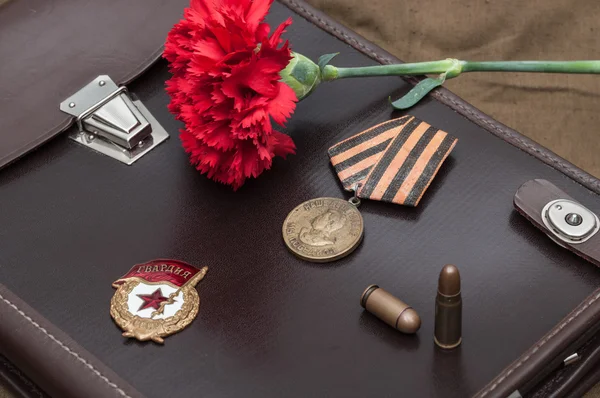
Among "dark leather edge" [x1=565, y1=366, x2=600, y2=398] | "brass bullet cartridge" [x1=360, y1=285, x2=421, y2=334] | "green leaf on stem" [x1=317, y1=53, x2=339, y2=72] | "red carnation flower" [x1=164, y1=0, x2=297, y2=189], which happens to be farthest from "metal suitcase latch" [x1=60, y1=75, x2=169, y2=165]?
"dark leather edge" [x1=565, y1=366, x2=600, y2=398]

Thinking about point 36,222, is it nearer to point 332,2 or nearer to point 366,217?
point 366,217

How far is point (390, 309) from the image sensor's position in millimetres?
1472

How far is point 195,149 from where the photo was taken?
166 cm

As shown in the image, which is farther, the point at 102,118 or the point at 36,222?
the point at 102,118

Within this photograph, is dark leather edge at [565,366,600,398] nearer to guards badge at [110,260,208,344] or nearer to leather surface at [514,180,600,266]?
leather surface at [514,180,600,266]

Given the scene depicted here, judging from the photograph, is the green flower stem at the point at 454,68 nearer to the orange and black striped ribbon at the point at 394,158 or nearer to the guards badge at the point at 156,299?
the orange and black striped ribbon at the point at 394,158

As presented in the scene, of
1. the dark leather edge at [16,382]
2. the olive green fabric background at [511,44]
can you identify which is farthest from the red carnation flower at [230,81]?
the olive green fabric background at [511,44]

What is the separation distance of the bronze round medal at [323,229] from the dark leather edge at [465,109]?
0.28m

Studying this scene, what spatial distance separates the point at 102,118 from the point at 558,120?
944 mm

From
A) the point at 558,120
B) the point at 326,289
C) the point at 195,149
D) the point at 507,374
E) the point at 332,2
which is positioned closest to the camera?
the point at 507,374

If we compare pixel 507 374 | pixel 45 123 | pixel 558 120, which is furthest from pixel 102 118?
pixel 558 120

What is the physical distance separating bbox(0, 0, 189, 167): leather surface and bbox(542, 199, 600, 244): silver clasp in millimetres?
743

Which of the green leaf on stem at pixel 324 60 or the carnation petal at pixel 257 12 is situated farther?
the green leaf on stem at pixel 324 60

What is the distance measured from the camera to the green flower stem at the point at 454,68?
1.76 metres
